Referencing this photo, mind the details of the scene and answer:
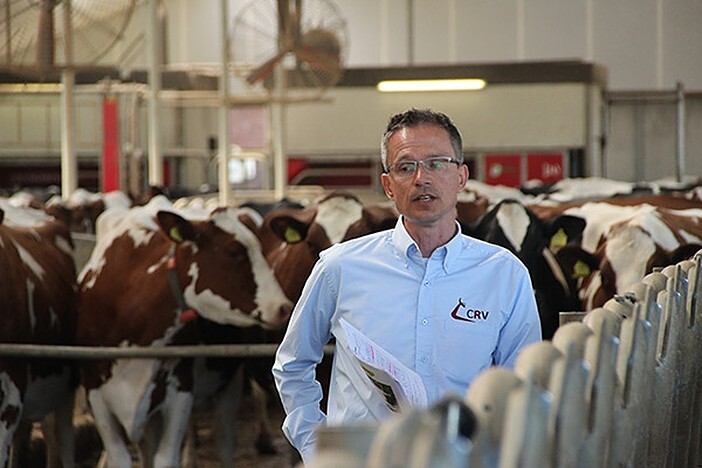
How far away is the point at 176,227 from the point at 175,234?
44 millimetres

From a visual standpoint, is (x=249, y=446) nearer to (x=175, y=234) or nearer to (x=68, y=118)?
(x=175, y=234)

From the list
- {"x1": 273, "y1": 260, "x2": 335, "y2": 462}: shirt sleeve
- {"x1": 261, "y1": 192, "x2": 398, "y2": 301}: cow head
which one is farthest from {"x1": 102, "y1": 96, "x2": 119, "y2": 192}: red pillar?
{"x1": 273, "y1": 260, "x2": 335, "y2": 462}: shirt sleeve

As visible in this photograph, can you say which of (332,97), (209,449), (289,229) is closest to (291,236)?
(289,229)

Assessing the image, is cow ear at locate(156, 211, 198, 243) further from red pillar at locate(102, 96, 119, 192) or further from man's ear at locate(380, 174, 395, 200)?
red pillar at locate(102, 96, 119, 192)

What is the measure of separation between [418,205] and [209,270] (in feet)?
10.2

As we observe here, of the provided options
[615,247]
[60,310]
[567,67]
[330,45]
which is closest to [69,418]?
[60,310]

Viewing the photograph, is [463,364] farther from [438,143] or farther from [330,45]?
[330,45]

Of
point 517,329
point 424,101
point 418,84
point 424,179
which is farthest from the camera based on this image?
point 424,101

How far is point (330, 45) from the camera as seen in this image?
12102mm

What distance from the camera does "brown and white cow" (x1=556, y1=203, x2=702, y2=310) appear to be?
18.9ft

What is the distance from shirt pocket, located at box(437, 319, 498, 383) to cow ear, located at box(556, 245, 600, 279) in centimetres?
324

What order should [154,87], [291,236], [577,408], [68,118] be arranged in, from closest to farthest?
1. [577,408]
2. [291,236]
3. [154,87]
4. [68,118]

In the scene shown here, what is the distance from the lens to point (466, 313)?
9.34ft

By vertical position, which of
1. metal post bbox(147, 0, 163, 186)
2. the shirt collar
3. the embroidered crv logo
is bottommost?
the embroidered crv logo
